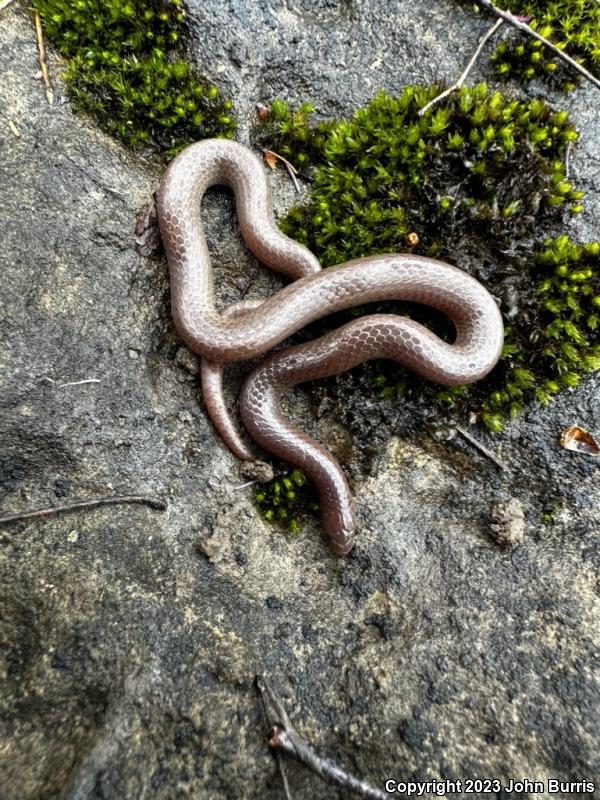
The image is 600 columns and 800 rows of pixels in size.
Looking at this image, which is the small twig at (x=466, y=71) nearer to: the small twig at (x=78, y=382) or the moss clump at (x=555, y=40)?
the moss clump at (x=555, y=40)

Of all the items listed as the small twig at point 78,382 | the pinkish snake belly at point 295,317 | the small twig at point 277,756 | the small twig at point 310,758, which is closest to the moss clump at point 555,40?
the pinkish snake belly at point 295,317

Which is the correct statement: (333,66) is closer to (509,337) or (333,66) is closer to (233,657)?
(509,337)

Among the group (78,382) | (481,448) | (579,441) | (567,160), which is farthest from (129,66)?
(579,441)

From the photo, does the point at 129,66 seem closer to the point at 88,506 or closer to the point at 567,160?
the point at 88,506

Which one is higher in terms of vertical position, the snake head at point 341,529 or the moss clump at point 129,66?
the moss clump at point 129,66

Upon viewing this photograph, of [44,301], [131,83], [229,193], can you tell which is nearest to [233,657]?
[44,301]

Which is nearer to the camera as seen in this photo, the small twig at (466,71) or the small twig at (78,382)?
the small twig at (78,382)
